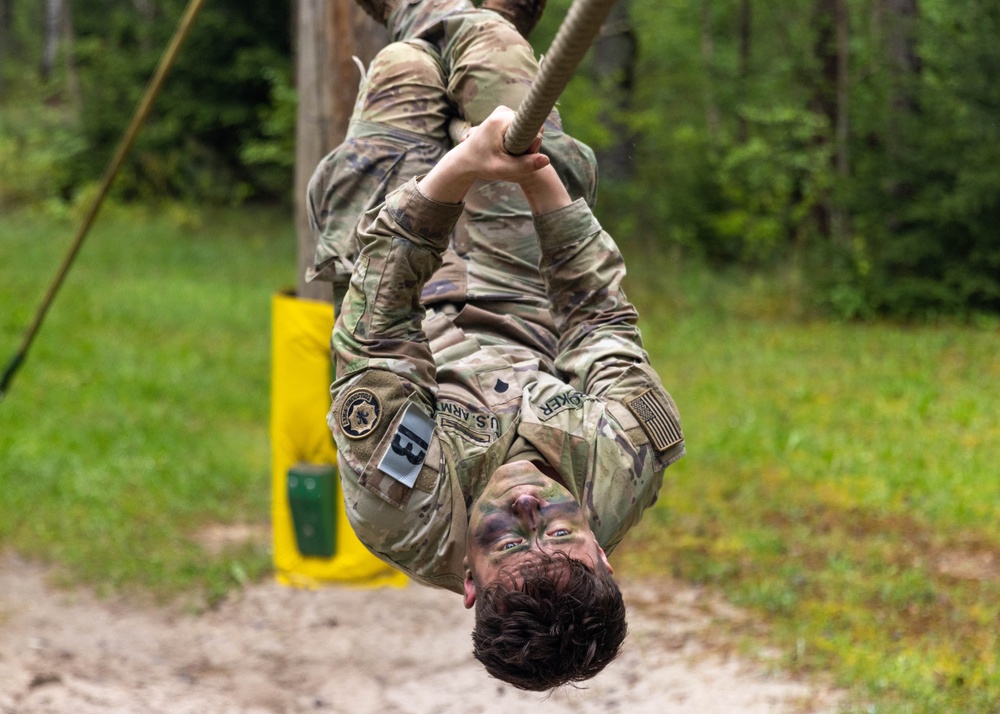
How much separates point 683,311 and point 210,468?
5217 millimetres

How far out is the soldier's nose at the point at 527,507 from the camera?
2316 mm

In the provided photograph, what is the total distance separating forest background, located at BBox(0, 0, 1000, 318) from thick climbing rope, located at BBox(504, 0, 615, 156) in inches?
202

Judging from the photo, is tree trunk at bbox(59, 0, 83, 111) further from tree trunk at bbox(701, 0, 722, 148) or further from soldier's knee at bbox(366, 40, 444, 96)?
soldier's knee at bbox(366, 40, 444, 96)

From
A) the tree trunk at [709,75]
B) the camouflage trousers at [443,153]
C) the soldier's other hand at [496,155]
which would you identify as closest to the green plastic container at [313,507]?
the camouflage trousers at [443,153]

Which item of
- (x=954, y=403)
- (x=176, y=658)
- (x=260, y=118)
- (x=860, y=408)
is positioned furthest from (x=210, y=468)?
(x=260, y=118)

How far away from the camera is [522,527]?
7.64 feet

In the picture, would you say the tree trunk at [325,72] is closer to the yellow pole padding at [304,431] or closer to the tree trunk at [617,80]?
the yellow pole padding at [304,431]

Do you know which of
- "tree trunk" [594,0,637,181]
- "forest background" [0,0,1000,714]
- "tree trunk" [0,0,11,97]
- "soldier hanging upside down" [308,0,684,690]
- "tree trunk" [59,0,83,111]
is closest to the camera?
"soldier hanging upside down" [308,0,684,690]

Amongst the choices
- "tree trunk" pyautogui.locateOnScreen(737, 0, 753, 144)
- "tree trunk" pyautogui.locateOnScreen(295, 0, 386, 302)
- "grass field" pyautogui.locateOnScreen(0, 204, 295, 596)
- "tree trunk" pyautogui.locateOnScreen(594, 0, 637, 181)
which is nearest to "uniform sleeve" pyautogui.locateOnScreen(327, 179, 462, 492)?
"tree trunk" pyautogui.locateOnScreen(295, 0, 386, 302)

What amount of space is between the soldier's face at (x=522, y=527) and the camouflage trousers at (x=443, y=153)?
64 cm

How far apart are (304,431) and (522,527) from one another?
2.47 metres

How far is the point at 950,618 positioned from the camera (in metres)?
4.54

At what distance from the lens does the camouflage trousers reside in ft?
9.46

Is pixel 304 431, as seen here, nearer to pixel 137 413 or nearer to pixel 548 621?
pixel 548 621
